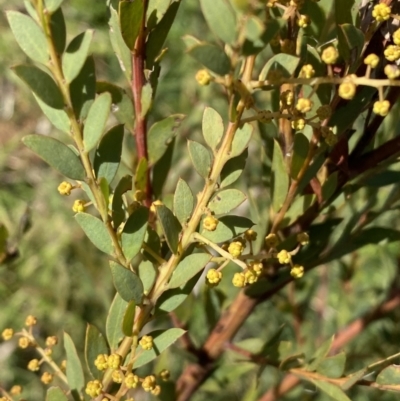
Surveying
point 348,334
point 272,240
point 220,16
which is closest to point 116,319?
point 272,240

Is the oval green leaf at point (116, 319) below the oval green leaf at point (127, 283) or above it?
below

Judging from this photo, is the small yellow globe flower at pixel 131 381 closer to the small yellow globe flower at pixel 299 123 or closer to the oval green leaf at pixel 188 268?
the oval green leaf at pixel 188 268

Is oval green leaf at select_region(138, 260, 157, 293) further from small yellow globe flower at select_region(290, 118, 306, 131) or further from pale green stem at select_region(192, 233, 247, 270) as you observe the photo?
small yellow globe flower at select_region(290, 118, 306, 131)

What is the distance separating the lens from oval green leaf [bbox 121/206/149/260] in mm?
382

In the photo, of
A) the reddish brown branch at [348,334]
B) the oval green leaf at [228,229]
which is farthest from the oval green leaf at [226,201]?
the reddish brown branch at [348,334]

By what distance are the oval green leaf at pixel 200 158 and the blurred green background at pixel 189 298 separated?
0.48 ft

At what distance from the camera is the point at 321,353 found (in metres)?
0.51

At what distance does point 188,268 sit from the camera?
1.27 ft

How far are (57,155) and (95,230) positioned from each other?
0.06m

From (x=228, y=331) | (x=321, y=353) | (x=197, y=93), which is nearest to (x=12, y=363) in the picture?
(x=197, y=93)

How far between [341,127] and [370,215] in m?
0.19

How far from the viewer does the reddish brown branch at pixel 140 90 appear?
42 cm

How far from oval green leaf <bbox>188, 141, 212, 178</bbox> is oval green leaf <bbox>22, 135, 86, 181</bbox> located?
74mm

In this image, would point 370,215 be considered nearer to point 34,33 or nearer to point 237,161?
point 237,161
